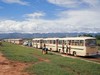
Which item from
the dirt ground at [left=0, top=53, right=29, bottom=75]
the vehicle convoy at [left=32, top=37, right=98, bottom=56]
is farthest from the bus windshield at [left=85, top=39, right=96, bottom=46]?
the dirt ground at [left=0, top=53, right=29, bottom=75]

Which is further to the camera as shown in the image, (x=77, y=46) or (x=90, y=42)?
(x=77, y=46)

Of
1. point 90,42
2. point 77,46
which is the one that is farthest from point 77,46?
point 90,42

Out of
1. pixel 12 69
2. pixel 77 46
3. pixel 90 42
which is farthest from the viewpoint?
pixel 77 46

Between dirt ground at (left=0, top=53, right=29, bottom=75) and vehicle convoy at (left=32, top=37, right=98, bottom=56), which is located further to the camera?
vehicle convoy at (left=32, top=37, right=98, bottom=56)

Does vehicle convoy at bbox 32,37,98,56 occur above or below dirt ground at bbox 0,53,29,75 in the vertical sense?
above

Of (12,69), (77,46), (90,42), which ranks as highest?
(90,42)

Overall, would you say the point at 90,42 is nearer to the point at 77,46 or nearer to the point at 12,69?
the point at 77,46

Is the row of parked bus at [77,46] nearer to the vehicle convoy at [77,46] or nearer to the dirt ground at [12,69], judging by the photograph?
the vehicle convoy at [77,46]

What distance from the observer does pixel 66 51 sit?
132 feet

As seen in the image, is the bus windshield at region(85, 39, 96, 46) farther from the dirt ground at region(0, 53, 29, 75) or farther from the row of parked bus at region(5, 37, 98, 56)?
the dirt ground at region(0, 53, 29, 75)

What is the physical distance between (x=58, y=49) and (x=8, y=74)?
2566cm

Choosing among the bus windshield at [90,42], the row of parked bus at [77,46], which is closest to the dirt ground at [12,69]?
the row of parked bus at [77,46]

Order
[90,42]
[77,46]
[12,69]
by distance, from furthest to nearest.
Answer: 1. [77,46]
2. [90,42]
3. [12,69]

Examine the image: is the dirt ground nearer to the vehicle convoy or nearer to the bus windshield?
the vehicle convoy
